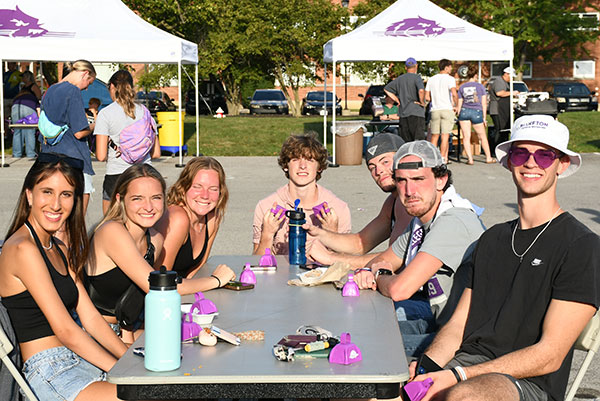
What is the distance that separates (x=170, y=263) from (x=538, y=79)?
5197cm

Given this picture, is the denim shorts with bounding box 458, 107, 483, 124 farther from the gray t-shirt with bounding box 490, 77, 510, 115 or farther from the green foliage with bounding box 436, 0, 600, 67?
the green foliage with bounding box 436, 0, 600, 67

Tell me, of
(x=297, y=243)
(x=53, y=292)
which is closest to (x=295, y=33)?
(x=297, y=243)

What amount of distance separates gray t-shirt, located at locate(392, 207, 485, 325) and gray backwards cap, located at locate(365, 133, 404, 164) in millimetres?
1254

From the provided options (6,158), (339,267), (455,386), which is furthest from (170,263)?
(6,158)

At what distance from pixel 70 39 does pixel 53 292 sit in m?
12.5

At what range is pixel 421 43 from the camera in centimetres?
1636

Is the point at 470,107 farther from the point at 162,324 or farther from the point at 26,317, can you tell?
the point at 162,324

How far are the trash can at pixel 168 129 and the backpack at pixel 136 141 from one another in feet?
34.9

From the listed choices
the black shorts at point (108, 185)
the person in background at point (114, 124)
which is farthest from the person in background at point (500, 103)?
the black shorts at point (108, 185)

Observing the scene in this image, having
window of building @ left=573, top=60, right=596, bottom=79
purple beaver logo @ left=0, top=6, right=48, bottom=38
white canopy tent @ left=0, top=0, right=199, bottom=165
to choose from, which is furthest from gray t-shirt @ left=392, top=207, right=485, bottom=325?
window of building @ left=573, top=60, right=596, bottom=79

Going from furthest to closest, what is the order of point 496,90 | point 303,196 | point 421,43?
point 496,90
point 421,43
point 303,196

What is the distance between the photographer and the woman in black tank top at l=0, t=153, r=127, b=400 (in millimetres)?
3426

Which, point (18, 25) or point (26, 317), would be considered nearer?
point (26, 317)

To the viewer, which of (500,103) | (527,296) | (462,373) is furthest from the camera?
(500,103)
